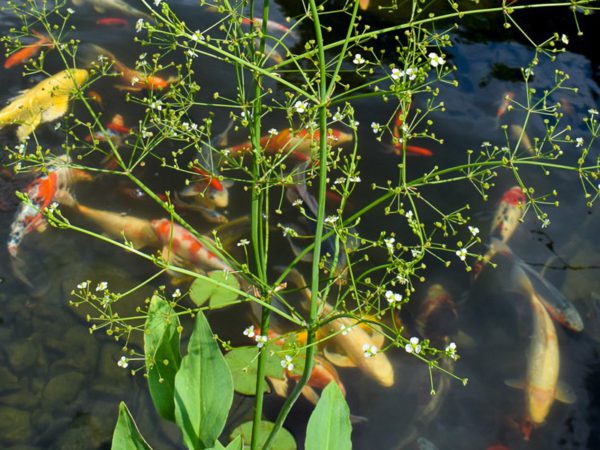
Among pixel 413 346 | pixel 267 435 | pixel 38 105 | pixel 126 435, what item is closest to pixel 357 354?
pixel 267 435

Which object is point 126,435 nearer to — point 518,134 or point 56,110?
point 56,110

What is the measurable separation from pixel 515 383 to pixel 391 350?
53 cm

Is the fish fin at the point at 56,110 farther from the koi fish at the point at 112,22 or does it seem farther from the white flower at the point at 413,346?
the white flower at the point at 413,346

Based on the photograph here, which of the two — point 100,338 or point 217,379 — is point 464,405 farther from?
point 100,338

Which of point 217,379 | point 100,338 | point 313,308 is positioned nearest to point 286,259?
point 100,338

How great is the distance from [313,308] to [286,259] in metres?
1.63

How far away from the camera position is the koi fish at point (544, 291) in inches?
132

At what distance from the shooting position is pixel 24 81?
172 inches

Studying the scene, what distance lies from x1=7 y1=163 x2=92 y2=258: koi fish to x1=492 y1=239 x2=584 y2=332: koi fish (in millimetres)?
2137

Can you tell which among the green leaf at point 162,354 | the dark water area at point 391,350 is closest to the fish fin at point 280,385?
the dark water area at point 391,350

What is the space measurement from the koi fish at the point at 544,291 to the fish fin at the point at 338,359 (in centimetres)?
88

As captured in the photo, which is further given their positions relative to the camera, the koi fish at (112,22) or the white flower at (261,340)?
the koi fish at (112,22)

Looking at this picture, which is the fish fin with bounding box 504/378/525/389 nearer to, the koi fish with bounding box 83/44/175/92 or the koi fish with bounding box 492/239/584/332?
the koi fish with bounding box 492/239/584/332

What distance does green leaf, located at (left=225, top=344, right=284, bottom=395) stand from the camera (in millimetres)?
2691
